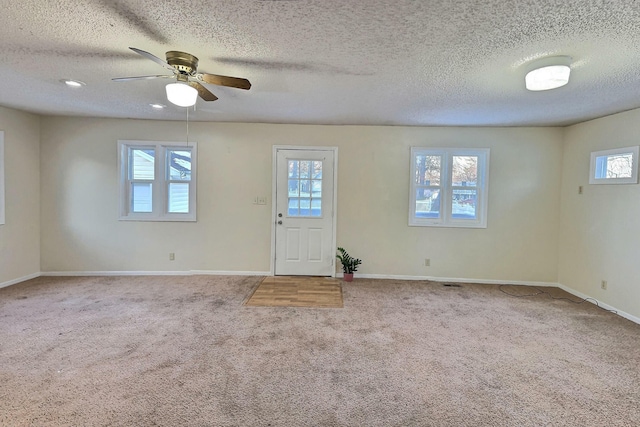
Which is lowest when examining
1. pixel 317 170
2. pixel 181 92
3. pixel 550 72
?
pixel 317 170

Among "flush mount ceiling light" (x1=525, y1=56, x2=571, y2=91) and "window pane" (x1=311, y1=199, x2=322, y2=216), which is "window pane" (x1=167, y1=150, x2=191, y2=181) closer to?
"window pane" (x1=311, y1=199, x2=322, y2=216)

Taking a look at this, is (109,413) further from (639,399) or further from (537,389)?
(639,399)

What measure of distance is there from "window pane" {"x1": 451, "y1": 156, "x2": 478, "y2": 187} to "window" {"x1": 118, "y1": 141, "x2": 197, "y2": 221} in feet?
13.4

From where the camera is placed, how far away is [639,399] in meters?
1.94

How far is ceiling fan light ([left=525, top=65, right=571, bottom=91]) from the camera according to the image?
2.13 meters

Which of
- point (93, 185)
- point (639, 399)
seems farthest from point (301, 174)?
point (639, 399)

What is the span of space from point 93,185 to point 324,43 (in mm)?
4331

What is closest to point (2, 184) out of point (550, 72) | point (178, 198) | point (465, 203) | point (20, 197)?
point (20, 197)

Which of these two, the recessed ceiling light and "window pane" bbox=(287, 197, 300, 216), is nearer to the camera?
the recessed ceiling light

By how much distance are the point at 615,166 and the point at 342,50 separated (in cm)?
376

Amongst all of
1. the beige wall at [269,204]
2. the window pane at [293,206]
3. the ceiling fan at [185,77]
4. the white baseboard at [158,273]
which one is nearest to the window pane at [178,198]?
the beige wall at [269,204]

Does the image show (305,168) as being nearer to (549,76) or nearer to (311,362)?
(311,362)

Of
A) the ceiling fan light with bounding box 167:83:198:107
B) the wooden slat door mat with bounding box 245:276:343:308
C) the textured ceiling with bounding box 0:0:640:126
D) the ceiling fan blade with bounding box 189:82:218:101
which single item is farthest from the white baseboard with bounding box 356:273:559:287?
the ceiling fan light with bounding box 167:83:198:107

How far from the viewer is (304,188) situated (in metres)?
4.59
